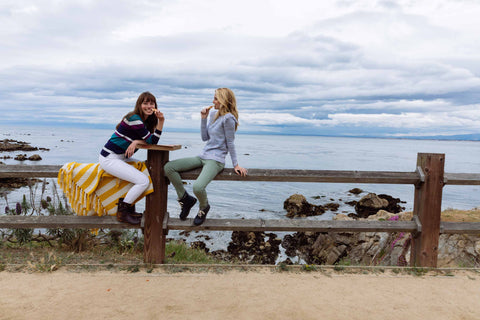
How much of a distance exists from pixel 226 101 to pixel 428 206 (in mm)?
2985

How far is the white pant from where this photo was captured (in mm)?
4473

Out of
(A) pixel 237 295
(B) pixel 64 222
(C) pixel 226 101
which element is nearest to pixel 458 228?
(A) pixel 237 295

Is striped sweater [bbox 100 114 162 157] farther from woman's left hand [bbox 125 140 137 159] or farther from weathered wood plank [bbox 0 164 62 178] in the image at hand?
weathered wood plank [bbox 0 164 62 178]

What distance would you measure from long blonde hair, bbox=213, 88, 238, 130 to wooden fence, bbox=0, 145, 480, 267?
2.35ft

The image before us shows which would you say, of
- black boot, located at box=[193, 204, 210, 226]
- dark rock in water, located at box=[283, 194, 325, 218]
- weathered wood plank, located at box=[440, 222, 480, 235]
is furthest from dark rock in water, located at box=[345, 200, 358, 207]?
black boot, located at box=[193, 204, 210, 226]

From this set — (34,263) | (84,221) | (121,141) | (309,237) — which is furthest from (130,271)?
(309,237)

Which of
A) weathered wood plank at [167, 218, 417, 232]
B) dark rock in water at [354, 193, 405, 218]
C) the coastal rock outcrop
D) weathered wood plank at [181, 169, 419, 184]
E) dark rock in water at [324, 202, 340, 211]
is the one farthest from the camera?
dark rock in water at [324, 202, 340, 211]

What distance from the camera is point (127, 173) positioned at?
4.48 meters

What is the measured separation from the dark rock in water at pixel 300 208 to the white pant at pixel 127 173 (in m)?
14.0

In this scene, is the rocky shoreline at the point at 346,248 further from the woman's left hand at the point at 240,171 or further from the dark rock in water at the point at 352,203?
the dark rock in water at the point at 352,203

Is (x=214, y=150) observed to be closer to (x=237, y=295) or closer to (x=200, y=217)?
(x=200, y=217)

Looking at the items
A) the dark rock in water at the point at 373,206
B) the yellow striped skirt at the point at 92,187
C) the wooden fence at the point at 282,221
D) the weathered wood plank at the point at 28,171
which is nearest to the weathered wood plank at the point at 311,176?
the wooden fence at the point at 282,221

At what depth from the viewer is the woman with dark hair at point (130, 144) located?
444cm

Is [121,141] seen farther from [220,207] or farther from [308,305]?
[220,207]
